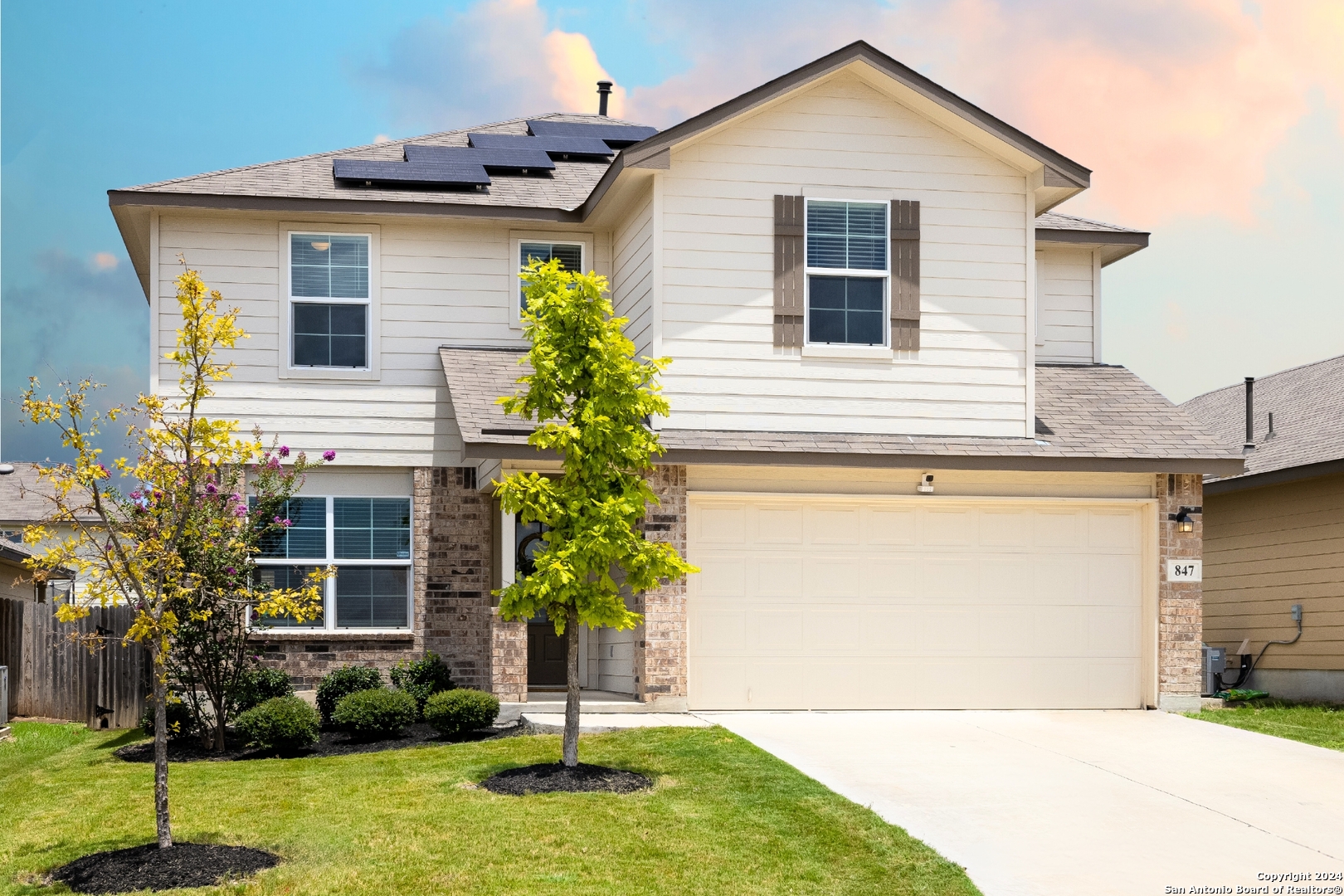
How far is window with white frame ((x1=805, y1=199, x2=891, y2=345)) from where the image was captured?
47.6ft

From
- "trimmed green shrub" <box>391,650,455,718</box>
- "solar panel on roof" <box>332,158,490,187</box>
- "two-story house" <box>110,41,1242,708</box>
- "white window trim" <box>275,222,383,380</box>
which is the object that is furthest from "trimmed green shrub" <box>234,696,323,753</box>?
"solar panel on roof" <box>332,158,490,187</box>

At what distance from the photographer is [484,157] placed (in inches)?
680

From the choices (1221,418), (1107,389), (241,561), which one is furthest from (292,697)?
(1221,418)

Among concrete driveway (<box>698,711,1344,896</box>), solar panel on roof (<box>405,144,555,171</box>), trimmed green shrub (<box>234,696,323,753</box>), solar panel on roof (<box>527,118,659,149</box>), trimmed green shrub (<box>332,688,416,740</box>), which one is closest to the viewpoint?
concrete driveway (<box>698,711,1344,896</box>)

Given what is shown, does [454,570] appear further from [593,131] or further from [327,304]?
[593,131]

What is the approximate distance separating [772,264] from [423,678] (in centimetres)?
584

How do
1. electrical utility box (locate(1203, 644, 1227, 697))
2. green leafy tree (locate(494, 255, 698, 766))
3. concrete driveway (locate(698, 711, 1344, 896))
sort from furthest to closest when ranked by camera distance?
electrical utility box (locate(1203, 644, 1227, 697)) → green leafy tree (locate(494, 255, 698, 766)) → concrete driveway (locate(698, 711, 1344, 896))

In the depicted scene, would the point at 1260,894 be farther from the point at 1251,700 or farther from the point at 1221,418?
the point at 1221,418

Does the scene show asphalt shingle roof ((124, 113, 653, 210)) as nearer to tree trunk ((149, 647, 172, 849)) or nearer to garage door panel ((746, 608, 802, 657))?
garage door panel ((746, 608, 802, 657))

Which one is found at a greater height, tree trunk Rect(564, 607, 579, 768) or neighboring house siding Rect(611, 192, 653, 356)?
neighboring house siding Rect(611, 192, 653, 356)

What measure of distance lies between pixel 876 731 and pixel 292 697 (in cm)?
567

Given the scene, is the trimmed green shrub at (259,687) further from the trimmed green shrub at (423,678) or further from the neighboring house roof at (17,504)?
the neighboring house roof at (17,504)

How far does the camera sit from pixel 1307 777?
35.7ft

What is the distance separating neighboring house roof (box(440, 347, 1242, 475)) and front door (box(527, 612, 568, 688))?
3.12 metres
